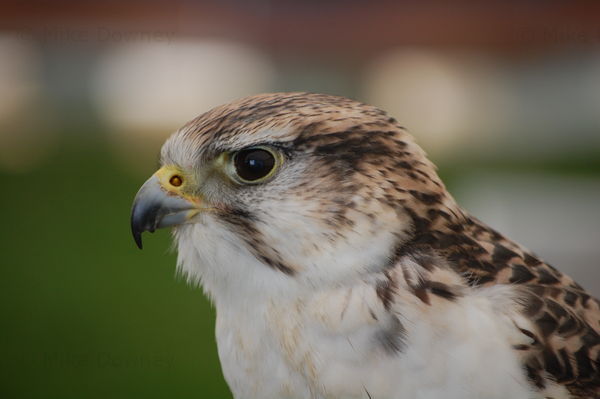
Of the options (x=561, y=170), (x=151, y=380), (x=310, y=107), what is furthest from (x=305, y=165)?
(x=561, y=170)

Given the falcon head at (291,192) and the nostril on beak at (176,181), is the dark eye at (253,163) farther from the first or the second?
the nostril on beak at (176,181)

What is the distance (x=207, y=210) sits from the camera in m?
1.55

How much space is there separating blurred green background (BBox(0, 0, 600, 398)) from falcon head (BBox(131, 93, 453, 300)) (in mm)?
3946

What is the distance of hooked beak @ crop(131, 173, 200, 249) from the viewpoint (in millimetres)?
1514

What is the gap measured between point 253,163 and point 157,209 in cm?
22

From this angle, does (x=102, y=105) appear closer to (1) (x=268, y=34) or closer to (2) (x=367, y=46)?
(1) (x=268, y=34)

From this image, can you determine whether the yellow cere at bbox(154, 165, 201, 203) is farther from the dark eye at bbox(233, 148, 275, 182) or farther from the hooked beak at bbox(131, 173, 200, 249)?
the dark eye at bbox(233, 148, 275, 182)

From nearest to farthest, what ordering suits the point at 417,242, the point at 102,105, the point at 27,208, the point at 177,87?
1. the point at 417,242
2. the point at 27,208
3. the point at 177,87
4. the point at 102,105

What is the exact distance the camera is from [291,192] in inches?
58.3

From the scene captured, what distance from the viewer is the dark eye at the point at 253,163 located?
1.47 meters

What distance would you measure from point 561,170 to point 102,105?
5179 millimetres

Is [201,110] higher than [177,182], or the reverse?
[177,182]

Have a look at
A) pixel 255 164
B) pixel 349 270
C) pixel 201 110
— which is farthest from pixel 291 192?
pixel 201 110

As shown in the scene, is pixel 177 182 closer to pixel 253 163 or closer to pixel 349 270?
pixel 253 163
